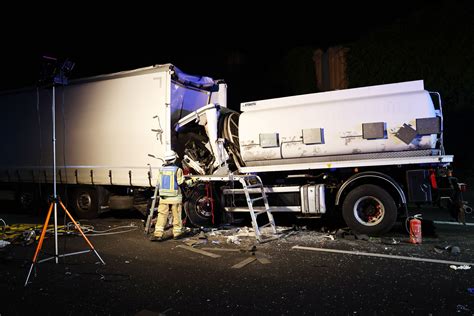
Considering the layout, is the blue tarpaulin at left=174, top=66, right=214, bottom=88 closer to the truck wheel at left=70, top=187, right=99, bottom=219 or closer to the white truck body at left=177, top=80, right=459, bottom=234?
the white truck body at left=177, top=80, right=459, bottom=234

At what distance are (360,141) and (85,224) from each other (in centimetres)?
654

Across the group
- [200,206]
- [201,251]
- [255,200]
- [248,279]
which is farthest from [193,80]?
[248,279]

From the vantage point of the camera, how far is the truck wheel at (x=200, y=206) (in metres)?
8.21

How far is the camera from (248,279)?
15.5 feet

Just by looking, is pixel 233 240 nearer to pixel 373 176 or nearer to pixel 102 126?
pixel 373 176

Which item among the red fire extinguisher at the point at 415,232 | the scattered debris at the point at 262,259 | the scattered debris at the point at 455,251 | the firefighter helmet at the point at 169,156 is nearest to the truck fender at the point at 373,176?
the red fire extinguisher at the point at 415,232

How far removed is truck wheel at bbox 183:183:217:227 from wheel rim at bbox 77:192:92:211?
3.27 metres

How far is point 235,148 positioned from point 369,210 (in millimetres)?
2986

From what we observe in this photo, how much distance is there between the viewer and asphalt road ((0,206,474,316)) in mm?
3834

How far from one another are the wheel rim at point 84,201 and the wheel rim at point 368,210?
6.72 m

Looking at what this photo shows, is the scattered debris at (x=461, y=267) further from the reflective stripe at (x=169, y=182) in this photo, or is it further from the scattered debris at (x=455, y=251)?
the reflective stripe at (x=169, y=182)

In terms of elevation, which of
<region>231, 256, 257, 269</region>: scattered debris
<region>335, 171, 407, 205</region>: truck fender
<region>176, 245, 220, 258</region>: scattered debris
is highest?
<region>335, 171, 407, 205</region>: truck fender

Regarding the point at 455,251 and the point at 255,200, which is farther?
the point at 255,200

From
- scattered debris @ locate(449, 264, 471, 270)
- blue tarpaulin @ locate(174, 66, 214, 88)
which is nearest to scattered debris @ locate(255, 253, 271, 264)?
scattered debris @ locate(449, 264, 471, 270)
